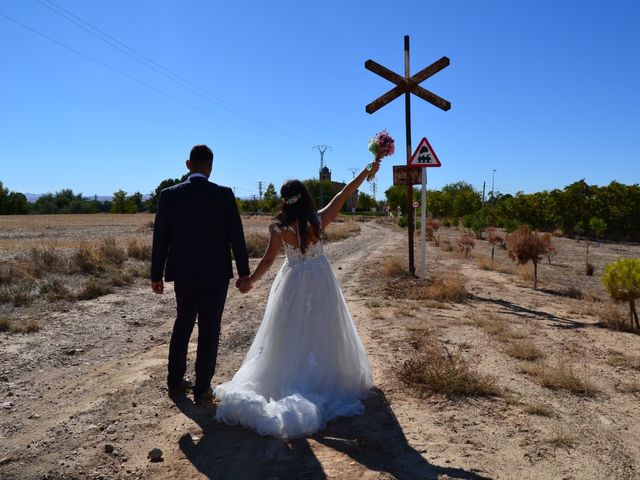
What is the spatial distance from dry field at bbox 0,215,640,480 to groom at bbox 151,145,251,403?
0.62 metres

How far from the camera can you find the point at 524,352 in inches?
Result: 229

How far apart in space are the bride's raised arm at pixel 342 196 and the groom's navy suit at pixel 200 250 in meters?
0.83

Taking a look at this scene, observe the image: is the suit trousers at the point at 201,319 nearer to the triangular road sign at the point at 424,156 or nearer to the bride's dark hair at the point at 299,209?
the bride's dark hair at the point at 299,209

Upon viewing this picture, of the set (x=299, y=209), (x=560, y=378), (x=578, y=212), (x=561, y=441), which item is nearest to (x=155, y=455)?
(x=299, y=209)

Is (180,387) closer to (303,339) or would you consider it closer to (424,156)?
(303,339)

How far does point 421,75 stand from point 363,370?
27.4 feet

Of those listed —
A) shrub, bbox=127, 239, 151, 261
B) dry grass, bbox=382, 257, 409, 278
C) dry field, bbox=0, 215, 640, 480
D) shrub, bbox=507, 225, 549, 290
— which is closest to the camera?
dry field, bbox=0, 215, 640, 480

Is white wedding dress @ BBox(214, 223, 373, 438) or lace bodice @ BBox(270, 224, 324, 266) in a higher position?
lace bodice @ BBox(270, 224, 324, 266)

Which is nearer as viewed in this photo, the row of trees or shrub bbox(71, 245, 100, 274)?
shrub bbox(71, 245, 100, 274)

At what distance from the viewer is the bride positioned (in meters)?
4.18

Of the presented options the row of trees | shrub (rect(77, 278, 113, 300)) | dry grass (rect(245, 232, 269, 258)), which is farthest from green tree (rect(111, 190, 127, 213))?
shrub (rect(77, 278, 113, 300))

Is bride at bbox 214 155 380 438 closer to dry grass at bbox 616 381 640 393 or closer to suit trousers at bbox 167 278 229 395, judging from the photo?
suit trousers at bbox 167 278 229 395

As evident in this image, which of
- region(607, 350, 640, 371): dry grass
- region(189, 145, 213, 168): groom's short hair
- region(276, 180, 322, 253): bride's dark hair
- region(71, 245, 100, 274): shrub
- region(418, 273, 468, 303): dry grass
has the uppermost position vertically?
region(189, 145, 213, 168): groom's short hair

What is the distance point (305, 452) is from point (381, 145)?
3620mm
